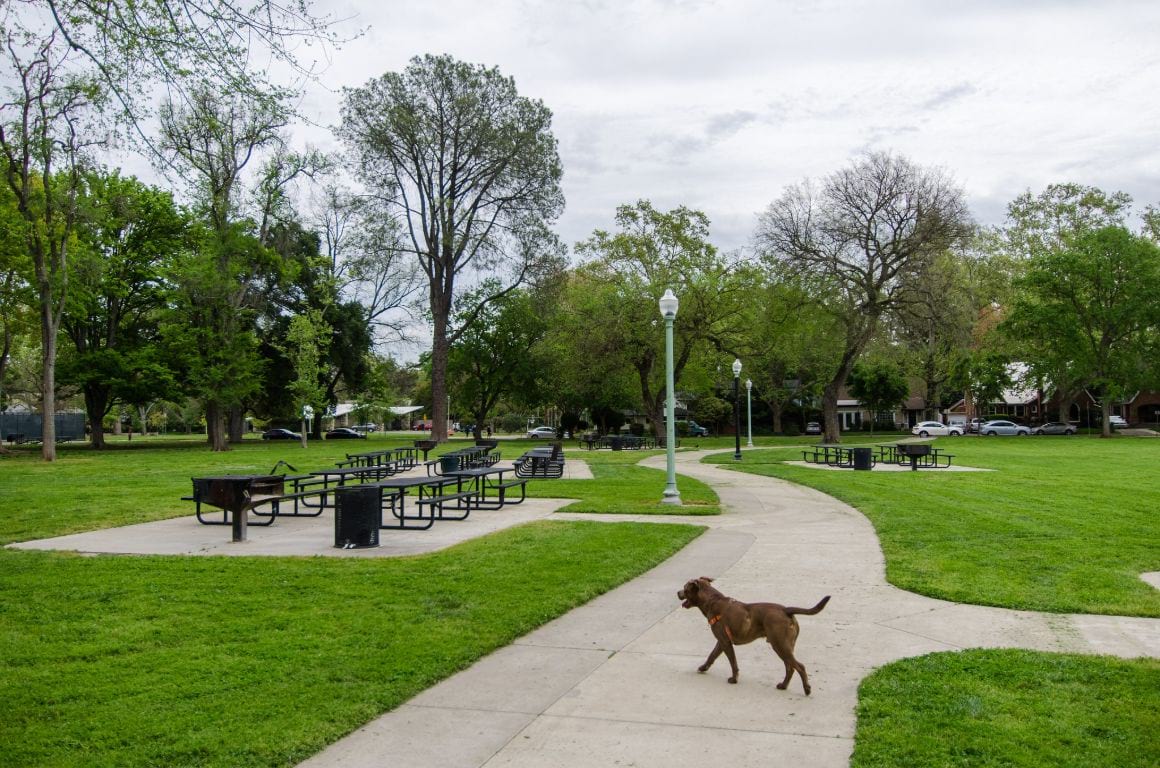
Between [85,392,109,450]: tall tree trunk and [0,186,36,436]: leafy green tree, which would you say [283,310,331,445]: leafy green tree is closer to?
[85,392,109,450]: tall tree trunk

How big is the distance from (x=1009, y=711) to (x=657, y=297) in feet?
124

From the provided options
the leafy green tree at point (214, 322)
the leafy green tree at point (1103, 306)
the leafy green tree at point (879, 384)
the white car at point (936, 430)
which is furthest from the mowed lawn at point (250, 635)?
the leafy green tree at point (879, 384)

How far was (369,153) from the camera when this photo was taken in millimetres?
43500

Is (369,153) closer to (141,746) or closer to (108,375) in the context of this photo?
(108,375)

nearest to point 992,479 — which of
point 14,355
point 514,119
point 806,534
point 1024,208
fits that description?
point 806,534

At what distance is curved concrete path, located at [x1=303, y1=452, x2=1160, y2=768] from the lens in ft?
13.3

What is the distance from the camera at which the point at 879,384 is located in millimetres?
66188

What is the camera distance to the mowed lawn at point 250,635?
4.18 meters

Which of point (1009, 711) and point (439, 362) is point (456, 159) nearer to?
point (439, 362)

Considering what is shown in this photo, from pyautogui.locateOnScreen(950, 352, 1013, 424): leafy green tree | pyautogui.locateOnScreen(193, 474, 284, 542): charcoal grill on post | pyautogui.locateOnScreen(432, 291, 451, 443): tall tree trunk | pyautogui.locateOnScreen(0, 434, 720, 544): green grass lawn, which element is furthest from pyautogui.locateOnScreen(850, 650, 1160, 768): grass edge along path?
pyautogui.locateOnScreen(950, 352, 1013, 424): leafy green tree

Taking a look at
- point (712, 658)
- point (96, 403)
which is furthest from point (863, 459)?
point (96, 403)

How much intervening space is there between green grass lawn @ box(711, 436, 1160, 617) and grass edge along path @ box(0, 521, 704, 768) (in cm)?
320

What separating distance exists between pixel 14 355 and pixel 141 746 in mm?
64524

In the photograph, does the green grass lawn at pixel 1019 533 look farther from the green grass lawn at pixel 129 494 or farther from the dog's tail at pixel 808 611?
the green grass lawn at pixel 129 494
